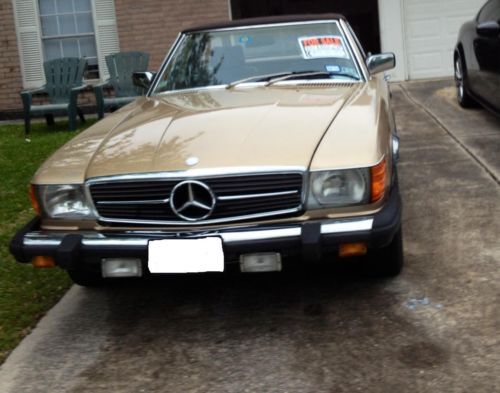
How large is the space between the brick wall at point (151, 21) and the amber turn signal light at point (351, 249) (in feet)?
31.5

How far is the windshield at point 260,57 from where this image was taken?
5238 mm

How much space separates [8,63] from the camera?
42.7 feet

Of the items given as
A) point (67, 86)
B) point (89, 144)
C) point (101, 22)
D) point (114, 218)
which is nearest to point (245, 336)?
point (114, 218)

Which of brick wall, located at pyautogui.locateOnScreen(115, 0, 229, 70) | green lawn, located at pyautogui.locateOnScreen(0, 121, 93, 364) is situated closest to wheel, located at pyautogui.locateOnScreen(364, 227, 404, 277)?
green lawn, located at pyautogui.locateOnScreen(0, 121, 93, 364)

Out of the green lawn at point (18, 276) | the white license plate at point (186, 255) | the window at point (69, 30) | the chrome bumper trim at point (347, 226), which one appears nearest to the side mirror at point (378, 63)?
the chrome bumper trim at point (347, 226)

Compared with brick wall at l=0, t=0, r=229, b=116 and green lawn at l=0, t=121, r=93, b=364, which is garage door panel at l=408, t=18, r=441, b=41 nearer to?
brick wall at l=0, t=0, r=229, b=116

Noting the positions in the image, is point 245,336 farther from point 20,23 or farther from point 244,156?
point 20,23

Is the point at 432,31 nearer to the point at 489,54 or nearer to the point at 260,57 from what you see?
the point at 489,54

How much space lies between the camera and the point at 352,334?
12.6 ft

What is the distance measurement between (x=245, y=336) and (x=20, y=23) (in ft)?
34.5

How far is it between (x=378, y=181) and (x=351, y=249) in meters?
0.35

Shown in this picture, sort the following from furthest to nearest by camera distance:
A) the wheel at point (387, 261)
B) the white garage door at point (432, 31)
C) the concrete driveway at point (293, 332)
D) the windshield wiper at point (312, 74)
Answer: the white garage door at point (432, 31), the windshield wiper at point (312, 74), the wheel at point (387, 261), the concrete driveway at point (293, 332)

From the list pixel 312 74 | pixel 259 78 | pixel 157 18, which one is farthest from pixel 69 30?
pixel 312 74

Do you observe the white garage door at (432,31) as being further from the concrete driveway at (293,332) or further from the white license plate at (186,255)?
the white license plate at (186,255)
